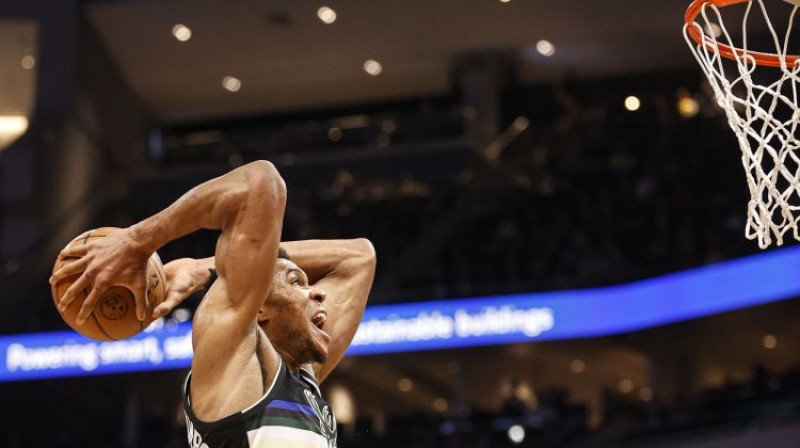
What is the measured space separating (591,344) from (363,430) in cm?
303

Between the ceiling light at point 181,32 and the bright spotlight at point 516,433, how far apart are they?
6735 mm

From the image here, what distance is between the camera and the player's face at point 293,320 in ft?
9.71

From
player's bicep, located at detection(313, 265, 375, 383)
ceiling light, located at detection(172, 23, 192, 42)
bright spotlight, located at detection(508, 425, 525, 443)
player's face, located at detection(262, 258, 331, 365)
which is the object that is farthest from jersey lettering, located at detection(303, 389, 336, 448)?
ceiling light, located at detection(172, 23, 192, 42)

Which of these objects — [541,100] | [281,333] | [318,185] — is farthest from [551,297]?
[281,333]

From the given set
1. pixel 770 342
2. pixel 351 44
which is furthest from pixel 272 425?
→ pixel 351 44

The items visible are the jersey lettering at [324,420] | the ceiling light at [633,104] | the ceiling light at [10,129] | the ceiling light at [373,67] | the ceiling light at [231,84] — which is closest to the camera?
the jersey lettering at [324,420]

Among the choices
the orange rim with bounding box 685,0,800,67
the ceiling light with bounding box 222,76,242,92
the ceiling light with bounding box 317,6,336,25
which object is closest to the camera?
the orange rim with bounding box 685,0,800,67

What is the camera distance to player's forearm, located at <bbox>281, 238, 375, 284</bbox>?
11.2 feet

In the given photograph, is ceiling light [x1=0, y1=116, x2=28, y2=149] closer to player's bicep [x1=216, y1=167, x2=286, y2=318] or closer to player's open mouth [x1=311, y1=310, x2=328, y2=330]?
player's open mouth [x1=311, y1=310, x2=328, y2=330]

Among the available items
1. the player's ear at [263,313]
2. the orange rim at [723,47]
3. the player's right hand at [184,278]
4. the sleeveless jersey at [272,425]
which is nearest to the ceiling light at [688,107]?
the orange rim at [723,47]

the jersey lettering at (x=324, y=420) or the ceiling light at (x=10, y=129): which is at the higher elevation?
the ceiling light at (x=10, y=129)

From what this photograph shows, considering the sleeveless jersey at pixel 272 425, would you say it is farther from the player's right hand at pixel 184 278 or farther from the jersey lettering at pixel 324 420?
the player's right hand at pixel 184 278

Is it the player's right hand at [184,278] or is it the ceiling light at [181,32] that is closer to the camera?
the player's right hand at [184,278]

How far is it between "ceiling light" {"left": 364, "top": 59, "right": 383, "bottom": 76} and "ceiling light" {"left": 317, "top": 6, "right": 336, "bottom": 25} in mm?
1148
